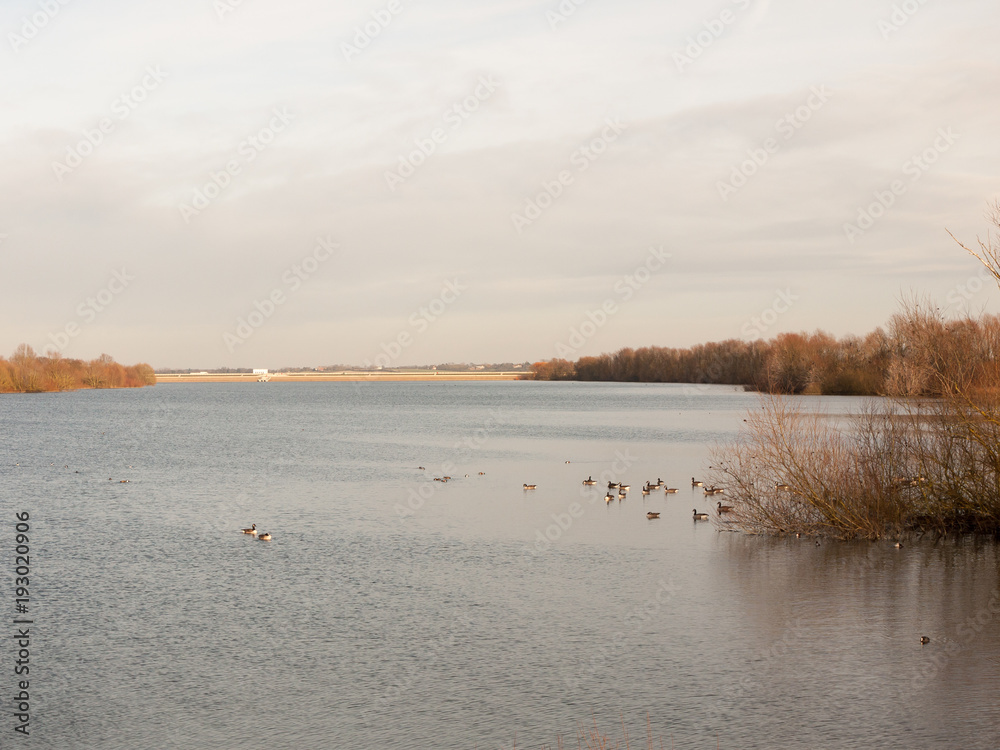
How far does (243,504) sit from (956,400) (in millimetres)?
24446

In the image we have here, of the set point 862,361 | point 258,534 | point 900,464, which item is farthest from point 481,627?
point 862,361

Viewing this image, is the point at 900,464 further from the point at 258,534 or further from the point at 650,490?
the point at 258,534

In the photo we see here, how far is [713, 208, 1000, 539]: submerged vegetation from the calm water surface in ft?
3.60

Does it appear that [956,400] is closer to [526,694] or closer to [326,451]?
[526,694]

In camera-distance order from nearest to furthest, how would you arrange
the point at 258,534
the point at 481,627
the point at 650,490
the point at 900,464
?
the point at 481,627, the point at 900,464, the point at 258,534, the point at 650,490

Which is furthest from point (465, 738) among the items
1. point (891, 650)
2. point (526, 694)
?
point (891, 650)

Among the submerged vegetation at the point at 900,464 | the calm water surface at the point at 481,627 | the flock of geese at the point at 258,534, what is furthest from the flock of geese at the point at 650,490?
the flock of geese at the point at 258,534

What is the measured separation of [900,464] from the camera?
75.6ft

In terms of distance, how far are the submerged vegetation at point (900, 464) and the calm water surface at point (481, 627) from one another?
1.10 metres

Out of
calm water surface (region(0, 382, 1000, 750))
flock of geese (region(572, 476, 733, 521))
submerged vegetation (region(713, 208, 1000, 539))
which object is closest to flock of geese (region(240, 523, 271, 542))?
calm water surface (region(0, 382, 1000, 750))

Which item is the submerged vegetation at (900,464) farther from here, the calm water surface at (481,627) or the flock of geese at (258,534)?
the flock of geese at (258,534)

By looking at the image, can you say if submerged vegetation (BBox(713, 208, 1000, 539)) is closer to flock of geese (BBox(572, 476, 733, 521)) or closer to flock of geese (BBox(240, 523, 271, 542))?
flock of geese (BBox(572, 476, 733, 521))

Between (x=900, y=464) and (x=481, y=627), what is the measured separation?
44.6 ft

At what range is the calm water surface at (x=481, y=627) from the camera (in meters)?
12.1
